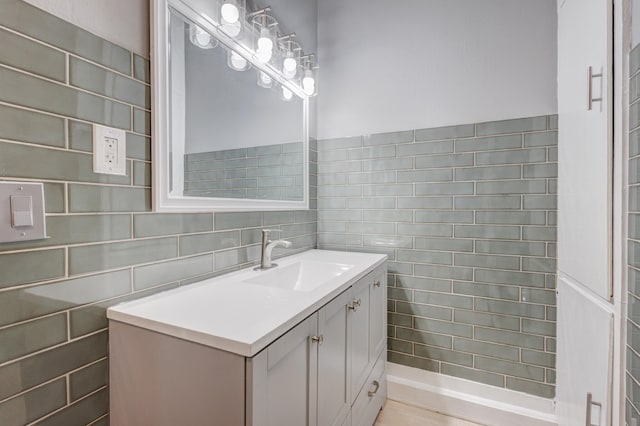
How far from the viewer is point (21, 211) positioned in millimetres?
690

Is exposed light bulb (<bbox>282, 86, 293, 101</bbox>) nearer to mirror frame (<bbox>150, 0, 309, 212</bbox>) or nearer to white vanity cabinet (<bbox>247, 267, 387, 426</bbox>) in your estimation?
mirror frame (<bbox>150, 0, 309, 212</bbox>)

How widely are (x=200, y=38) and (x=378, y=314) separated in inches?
62.1

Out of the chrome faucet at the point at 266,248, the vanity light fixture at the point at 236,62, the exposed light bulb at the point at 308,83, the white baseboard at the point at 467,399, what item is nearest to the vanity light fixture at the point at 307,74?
the exposed light bulb at the point at 308,83

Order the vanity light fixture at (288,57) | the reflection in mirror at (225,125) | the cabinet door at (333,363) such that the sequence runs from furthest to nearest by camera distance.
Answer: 1. the vanity light fixture at (288,57)
2. the reflection in mirror at (225,125)
3. the cabinet door at (333,363)

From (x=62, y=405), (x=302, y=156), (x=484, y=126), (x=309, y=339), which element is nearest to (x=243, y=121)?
(x=302, y=156)

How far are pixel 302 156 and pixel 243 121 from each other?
58 centimetres

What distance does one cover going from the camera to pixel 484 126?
1.74 meters

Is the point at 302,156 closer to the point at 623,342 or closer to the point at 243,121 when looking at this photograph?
the point at 243,121

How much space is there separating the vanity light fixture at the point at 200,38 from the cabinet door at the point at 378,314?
1.33 meters

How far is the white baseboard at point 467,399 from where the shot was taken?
1617 mm

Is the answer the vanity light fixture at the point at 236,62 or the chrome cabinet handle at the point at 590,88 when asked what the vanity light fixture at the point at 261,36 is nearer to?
the vanity light fixture at the point at 236,62

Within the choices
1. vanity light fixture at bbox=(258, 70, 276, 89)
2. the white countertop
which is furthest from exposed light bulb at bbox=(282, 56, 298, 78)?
the white countertop

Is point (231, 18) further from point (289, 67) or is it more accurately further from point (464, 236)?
point (464, 236)

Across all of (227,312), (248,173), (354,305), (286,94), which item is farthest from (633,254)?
(286,94)
